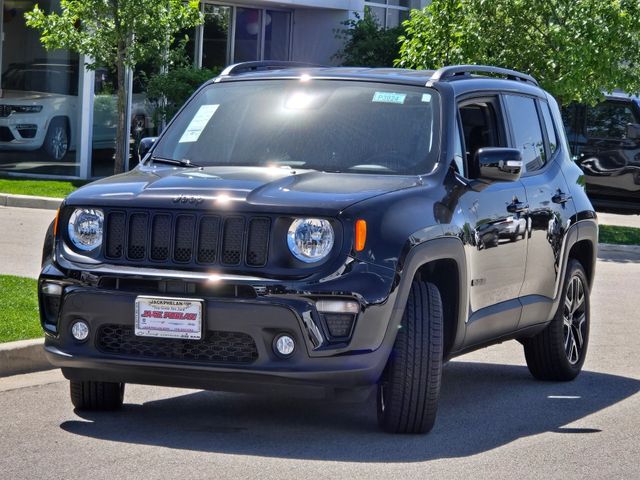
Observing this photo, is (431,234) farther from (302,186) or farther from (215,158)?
(215,158)

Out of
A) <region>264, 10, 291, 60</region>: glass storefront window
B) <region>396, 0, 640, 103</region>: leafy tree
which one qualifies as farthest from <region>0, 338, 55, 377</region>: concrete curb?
<region>264, 10, 291, 60</region>: glass storefront window

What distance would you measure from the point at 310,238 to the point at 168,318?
28.5 inches

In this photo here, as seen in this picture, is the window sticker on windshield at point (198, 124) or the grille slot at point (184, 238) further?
the window sticker on windshield at point (198, 124)

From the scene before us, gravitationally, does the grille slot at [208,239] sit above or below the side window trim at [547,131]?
below

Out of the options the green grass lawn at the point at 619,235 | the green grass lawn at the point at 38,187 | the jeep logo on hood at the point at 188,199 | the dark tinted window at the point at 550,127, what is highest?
the dark tinted window at the point at 550,127

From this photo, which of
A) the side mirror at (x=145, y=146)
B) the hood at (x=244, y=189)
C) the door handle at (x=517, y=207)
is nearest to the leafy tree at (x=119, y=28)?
the side mirror at (x=145, y=146)

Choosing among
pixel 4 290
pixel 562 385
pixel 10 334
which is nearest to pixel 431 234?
pixel 562 385

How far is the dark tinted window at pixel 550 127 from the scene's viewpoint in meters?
9.12

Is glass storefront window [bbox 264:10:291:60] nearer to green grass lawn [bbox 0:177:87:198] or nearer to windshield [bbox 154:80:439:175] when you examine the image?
green grass lawn [bbox 0:177:87:198]

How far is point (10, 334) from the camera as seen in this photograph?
8805 millimetres

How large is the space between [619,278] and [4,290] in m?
7.36

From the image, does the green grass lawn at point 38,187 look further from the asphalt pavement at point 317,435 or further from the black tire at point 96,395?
the black tire at point 96,395

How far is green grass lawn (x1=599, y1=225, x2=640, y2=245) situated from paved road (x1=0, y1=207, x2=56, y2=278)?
7404mm

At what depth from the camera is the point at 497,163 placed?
295 inches
